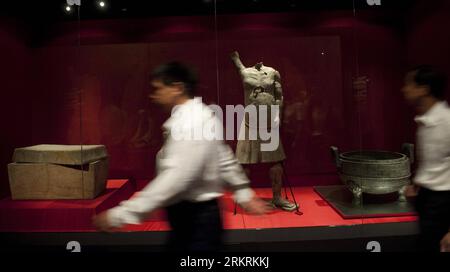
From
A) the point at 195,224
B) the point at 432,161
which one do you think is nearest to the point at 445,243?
the point at 432,161

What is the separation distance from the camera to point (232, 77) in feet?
14.7

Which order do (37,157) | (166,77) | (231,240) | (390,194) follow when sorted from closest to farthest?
(166,77) → (231,240) → (37,157) → (390,194)

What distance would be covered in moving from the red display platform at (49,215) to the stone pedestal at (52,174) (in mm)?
93

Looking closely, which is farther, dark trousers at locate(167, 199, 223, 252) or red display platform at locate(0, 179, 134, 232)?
red display platform at locate(0, 179, 134, 232)

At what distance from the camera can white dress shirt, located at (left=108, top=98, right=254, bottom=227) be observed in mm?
1526

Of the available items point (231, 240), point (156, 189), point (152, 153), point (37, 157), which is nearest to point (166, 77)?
point (156, 189)

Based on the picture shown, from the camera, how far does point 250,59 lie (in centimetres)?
443

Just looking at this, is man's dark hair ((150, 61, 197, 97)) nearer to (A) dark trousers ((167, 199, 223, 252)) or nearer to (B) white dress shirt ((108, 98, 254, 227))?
(B) white dress shirt ((108, 98, 254, 227))

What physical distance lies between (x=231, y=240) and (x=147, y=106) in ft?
6.65

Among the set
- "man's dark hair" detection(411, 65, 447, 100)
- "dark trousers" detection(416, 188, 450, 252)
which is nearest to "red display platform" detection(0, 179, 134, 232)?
"dark trousers" detection(416, 188, 450, 252)

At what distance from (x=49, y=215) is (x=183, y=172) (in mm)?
2569

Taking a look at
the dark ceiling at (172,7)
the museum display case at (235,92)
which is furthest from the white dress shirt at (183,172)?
the dark ceiling at (172,7)

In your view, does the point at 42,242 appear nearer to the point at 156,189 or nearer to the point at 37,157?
the point at 37,157

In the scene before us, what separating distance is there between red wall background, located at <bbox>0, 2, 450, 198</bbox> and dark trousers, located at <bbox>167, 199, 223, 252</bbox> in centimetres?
283
